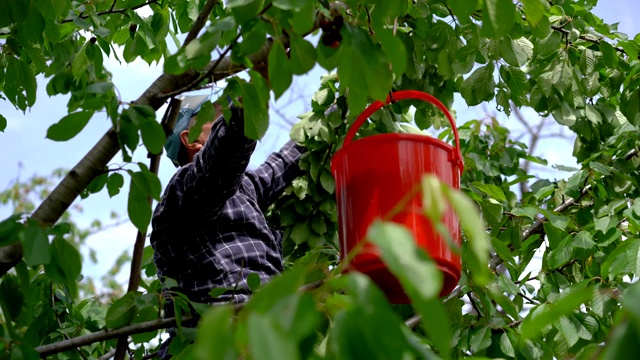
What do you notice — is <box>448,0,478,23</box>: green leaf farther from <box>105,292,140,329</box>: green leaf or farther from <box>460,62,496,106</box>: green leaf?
<box>460,62,496,106</box>: green leaf

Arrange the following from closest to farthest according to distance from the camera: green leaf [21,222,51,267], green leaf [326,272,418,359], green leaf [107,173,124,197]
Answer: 1. green leaf [326,272,418,359]
2. green leaf [21,222,51,267]
3. green leaf [107,173,124,197]

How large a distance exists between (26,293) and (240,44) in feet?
2.13

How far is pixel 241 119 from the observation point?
2725 millimetres

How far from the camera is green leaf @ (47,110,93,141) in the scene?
192 centimetres

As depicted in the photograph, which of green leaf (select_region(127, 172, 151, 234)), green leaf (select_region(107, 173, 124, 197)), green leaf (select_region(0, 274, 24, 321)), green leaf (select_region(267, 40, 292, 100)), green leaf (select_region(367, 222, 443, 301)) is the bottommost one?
green leaf (select_region(367, 222, 443, 301))

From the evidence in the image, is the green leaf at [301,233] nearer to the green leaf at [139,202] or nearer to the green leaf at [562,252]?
the green leaf at [562,252]

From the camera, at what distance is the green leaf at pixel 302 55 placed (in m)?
1.87

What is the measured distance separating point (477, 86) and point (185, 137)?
3.24 ft

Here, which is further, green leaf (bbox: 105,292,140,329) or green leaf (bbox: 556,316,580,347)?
green leaf (bbox: 556,316,580,347)

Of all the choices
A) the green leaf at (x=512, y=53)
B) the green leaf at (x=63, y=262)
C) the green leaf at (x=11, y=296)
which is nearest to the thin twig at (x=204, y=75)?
the green leaf at (x=63, y=262)

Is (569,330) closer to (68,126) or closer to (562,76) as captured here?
(562,76)

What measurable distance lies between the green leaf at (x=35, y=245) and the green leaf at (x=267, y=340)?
76 centimetres

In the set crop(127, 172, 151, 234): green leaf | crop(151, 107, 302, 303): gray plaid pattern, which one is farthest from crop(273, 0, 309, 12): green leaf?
crop(151, 107, 302, 303): gray plaid pattern

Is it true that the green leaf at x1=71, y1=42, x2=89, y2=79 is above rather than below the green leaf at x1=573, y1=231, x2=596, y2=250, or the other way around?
above
